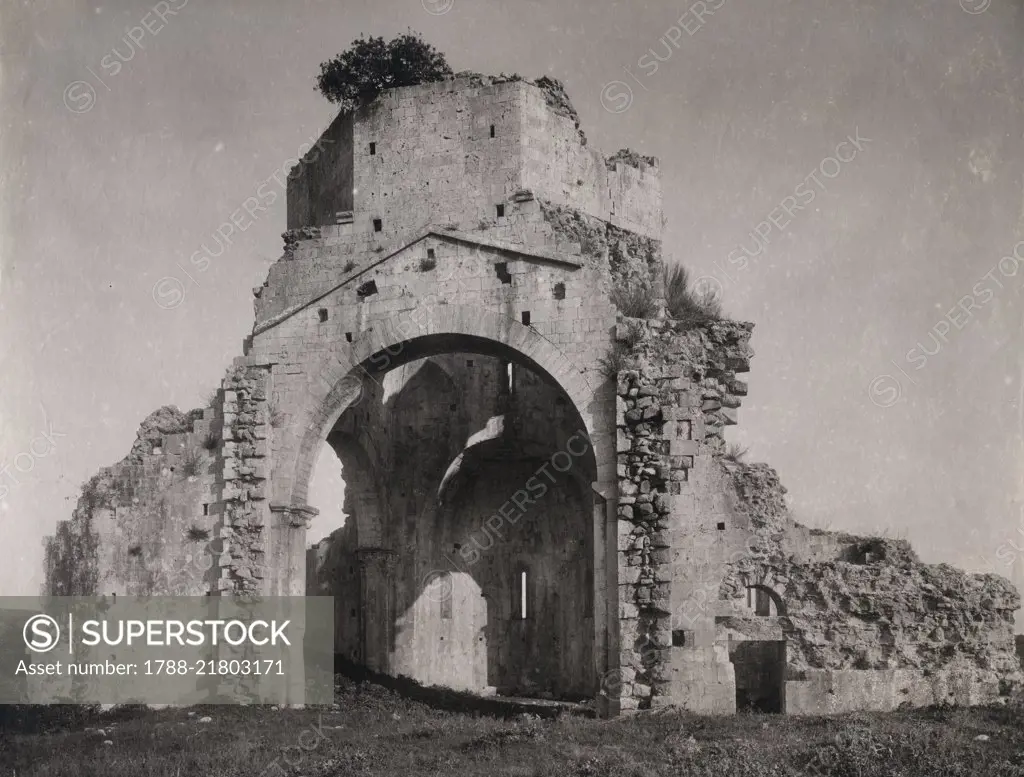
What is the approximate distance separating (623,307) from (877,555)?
209 inches

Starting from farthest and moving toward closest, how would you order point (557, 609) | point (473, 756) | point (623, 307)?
point (557, 609), point (623, 307), point (473, 756)

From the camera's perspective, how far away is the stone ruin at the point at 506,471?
63.6ft

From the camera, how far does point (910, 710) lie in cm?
1859

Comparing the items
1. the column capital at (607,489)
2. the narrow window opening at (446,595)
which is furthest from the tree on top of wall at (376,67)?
the narrow window opening at (446,595)

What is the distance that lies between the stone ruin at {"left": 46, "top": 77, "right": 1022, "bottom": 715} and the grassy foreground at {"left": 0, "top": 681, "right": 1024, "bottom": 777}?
1.31 metres

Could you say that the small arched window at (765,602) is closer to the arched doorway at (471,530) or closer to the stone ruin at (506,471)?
the stone ruin at (506,471)

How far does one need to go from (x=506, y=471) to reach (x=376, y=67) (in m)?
8.53

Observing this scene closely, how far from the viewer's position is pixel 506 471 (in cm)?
2806

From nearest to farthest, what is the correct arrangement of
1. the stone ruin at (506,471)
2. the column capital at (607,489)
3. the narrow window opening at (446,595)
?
the stone ruin at (506,471) < the column capital at (607,489) < the narrow window opening at (446,595)

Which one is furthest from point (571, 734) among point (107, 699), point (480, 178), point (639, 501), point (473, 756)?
point (480, 178)

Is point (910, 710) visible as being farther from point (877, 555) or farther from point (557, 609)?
point (557, 609)

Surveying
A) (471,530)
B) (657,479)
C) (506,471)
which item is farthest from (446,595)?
(657,479)

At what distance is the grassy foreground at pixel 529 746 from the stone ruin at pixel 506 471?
4.30ft

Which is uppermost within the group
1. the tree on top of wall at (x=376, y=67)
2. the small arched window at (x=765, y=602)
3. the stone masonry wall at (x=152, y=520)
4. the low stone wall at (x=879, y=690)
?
the tree on top of wall at (x=376, y=67)
